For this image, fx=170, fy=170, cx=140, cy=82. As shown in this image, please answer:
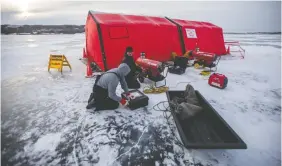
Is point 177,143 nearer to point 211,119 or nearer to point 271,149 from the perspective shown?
point 211,119

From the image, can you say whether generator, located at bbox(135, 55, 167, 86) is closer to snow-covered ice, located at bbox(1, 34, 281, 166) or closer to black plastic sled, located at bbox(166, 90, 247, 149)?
snow-covered ice, located at bbox(1, 34, 281, 166)

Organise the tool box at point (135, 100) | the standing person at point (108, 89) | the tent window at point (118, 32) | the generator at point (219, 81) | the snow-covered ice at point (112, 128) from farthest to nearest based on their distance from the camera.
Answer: the tent window at point (118, 32), the generator at point (219, 81), the tool box at point (135, 100), the standing person at point (108, 89), the snow-covered ice at point (112, 128)

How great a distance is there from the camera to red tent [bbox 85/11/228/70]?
7.50 m

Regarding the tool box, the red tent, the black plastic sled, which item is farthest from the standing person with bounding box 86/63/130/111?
the red tent

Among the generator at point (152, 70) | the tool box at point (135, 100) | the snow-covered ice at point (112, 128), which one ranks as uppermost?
the generator at point (152, 70)

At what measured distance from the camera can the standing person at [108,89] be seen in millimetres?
3934

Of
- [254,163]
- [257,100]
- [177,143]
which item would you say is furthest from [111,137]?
[257,100]

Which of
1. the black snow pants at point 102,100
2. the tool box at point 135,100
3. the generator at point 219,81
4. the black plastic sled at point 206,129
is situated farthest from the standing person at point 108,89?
the generator at point 219,81

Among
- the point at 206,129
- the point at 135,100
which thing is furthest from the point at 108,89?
the point at 206,129

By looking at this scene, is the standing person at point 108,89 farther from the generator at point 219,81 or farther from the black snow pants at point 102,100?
the generator at point 219,81

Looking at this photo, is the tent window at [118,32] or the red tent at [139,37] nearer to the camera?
the red tent at [139,37]

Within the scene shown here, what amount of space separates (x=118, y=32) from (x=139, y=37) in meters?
1.10

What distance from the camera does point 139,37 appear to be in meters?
8.33

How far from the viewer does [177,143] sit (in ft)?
10.6
